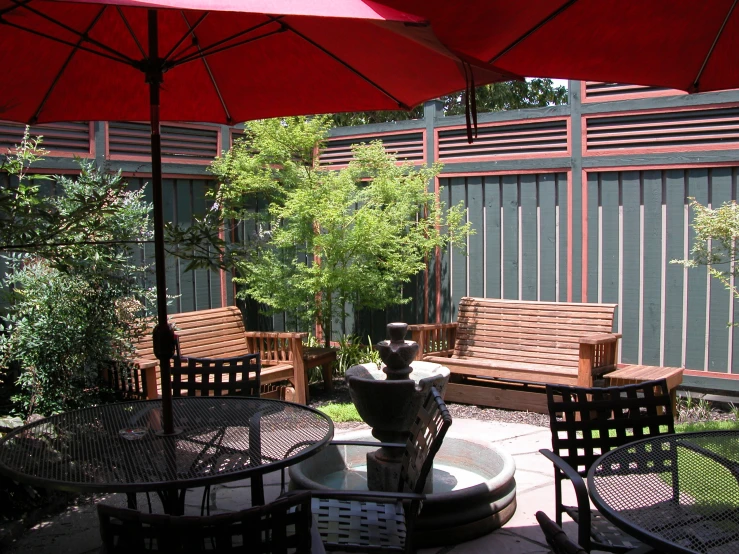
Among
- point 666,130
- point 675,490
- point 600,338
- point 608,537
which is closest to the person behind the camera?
point 675,490

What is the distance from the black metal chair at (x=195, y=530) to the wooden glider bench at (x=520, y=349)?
175 inches

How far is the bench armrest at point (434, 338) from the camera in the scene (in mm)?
6866

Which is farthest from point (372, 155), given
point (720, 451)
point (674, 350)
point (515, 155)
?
point (720, 451)

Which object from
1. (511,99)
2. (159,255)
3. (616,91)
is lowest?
(159,255)

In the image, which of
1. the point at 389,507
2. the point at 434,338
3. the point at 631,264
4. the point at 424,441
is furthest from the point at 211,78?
the point at 631,264

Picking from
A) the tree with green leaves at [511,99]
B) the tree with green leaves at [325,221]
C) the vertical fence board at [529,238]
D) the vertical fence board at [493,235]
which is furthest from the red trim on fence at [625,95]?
the tree with green leaves at [511,99]

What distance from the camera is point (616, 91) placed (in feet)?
21.5

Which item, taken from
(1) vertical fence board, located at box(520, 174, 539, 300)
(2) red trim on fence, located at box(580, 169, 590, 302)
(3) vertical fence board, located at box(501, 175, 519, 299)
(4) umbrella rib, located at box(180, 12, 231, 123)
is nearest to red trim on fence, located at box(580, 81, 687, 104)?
(2) red trim on fence, located at box(580, 169, 590, 302)

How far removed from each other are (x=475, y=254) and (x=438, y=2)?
192 inches

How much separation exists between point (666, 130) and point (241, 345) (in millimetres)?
4382

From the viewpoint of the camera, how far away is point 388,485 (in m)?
3.87

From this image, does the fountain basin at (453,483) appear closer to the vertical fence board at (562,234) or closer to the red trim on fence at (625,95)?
the vertical fence board at (562,234)

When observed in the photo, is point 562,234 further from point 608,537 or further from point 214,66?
point 608,537

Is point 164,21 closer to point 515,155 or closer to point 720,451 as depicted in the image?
point 720,451
